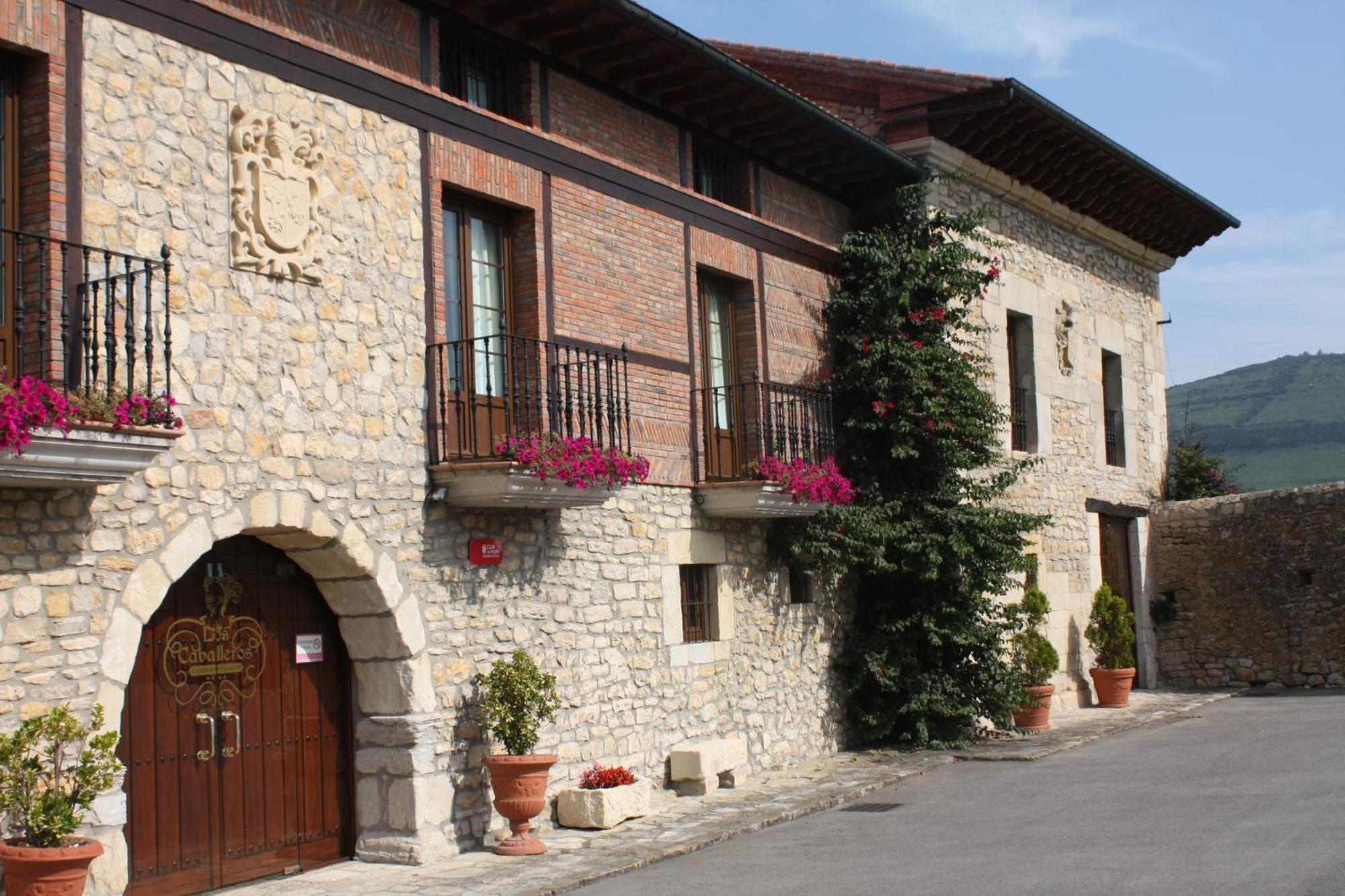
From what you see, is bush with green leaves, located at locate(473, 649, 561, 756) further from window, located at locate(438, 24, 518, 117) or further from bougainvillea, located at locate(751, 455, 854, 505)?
window, located at locate(438, 24, 518, 117)

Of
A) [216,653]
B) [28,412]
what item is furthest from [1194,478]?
[28,412]

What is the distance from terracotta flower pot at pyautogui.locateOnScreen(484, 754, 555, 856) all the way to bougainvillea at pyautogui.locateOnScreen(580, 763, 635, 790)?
0.87m

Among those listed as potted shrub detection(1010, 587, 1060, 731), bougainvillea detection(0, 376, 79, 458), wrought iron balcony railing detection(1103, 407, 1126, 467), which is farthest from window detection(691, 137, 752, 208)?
wrought iron balcony railing detection(1103, 407, 1126, 467)

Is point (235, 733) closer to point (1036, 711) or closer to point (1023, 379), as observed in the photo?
point (1036, 711)

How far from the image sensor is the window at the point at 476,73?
375 inches

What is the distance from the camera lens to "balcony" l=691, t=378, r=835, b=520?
36.6 feet

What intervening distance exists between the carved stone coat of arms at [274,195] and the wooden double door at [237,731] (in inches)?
62.1

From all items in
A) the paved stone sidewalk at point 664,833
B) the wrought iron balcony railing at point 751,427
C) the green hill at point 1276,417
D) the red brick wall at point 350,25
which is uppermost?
the green hill at point 1276,417

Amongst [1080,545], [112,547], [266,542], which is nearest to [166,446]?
[112,547]

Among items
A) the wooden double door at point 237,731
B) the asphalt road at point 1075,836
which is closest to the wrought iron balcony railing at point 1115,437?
the asphalt road at point 1075,836

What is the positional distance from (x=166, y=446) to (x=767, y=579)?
21.0 ft

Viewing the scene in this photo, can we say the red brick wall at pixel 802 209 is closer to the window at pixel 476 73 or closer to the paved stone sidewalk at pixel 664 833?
the window at pixel 476 73

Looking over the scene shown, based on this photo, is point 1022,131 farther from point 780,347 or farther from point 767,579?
point 767,579

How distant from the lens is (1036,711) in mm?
13992
